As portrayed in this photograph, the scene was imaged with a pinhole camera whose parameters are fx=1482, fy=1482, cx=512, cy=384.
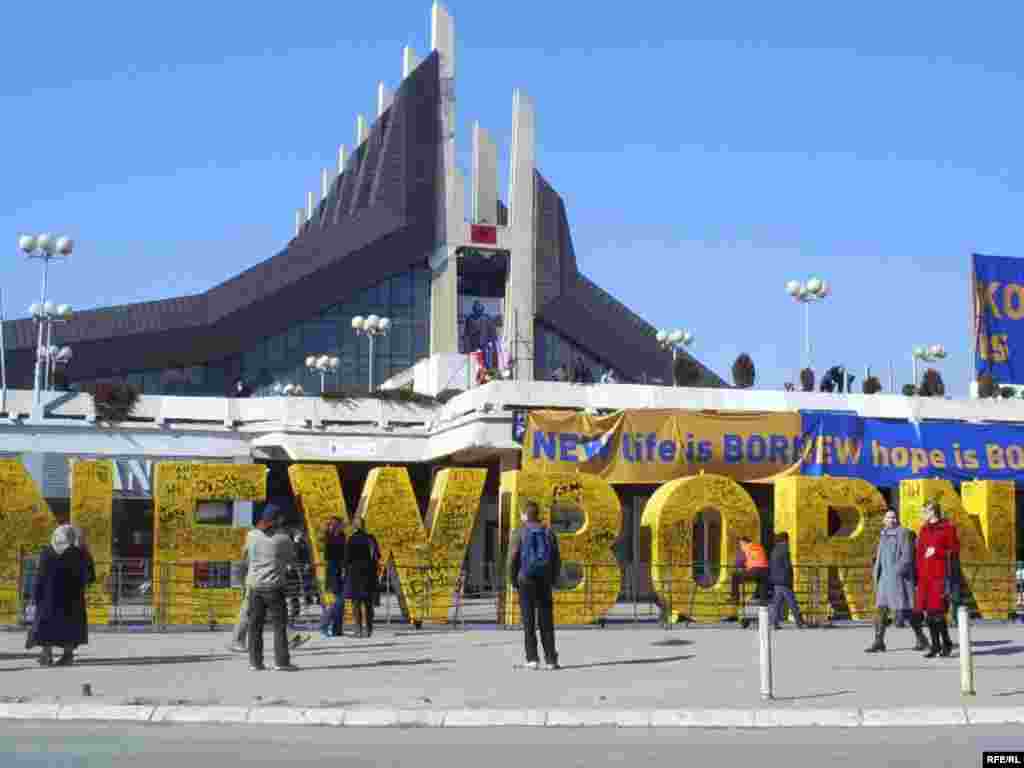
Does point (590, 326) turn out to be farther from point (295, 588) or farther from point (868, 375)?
point (295, 588)

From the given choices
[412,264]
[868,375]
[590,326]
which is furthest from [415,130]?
[868,375]

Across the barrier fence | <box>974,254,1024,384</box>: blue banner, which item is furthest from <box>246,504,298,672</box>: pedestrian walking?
<box>974,254,1024,384</box>: blue banner

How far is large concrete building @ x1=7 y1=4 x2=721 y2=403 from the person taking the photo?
6359 centimetres

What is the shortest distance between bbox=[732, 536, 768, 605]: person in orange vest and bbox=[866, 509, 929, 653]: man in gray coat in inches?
191

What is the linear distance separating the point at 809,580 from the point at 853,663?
288 inches

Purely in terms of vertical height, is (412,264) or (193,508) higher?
(412,264)

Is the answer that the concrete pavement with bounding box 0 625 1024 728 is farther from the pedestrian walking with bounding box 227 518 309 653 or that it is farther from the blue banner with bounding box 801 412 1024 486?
the blue banner with bounding box 801 412 1024 486

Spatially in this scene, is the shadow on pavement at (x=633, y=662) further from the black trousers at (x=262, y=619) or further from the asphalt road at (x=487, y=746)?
the asphalt road at (x=487, y=746)

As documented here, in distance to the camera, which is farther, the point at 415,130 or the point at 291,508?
the point at 415,130

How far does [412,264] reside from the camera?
2616 inches

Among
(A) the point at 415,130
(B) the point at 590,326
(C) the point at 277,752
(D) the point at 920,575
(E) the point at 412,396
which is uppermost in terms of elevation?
(A) the point at 415,130

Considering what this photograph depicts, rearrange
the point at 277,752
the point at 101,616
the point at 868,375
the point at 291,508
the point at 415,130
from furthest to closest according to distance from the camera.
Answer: the point at 415,130 < the point at 291,508 < the point at 868,375 < the point at 101,616 < the point at 277,752

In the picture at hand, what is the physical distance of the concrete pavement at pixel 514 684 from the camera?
36.7 feet

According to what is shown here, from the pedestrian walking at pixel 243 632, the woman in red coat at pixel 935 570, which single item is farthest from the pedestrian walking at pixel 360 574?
the woman in red coat at pixel 935 570
